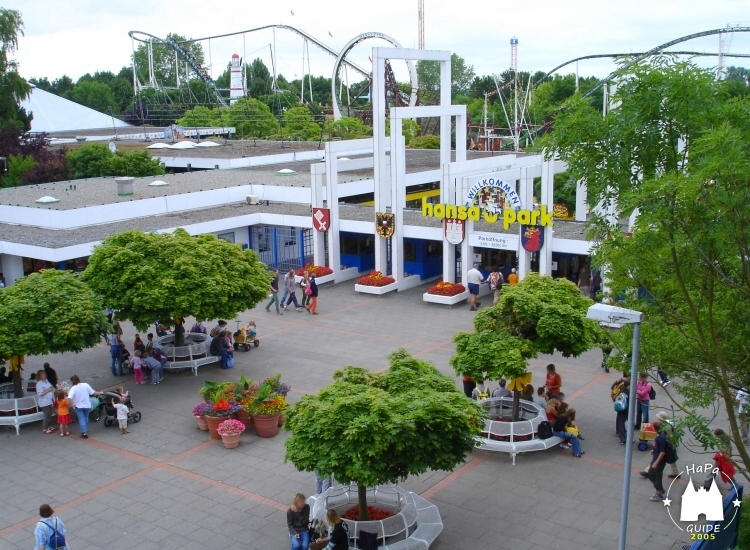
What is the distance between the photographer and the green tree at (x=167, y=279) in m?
19.0

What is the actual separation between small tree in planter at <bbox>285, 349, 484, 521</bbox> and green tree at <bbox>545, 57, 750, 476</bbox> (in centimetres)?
277

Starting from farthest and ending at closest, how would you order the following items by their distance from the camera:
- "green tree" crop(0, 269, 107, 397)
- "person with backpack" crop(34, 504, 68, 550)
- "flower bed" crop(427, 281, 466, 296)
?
"flower bed" crop(427, 281, 466, 296)
"green tree" crop(0, 269, 107, 397)
"person with backpack" crop(34, 504, 68, 550)

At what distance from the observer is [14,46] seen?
50.8m

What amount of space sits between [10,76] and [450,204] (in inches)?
1408

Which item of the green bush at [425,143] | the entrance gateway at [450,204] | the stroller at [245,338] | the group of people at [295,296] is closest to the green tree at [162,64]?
the green bush at [425,143]

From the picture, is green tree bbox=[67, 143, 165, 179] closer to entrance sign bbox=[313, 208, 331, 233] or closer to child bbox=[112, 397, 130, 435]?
entrance sign bbox=[313, 208, 331, 233]

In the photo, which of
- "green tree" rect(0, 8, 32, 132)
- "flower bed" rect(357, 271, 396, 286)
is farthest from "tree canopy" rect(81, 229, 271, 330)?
"green tree" rect(0, 8, 32, 132)

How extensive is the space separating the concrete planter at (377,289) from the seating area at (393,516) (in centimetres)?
1587

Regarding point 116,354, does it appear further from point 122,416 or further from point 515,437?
point 515,437

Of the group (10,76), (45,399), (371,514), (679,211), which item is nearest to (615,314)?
(679,211)

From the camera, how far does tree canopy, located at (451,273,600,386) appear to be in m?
14.8

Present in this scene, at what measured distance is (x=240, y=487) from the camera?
571 inches

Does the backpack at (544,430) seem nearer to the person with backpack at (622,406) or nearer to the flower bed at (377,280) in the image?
the person with backpack at (622,406)
